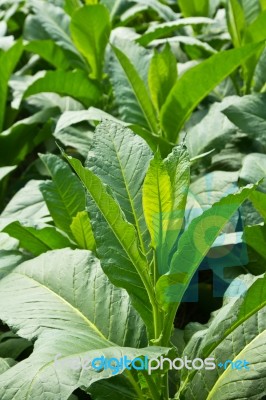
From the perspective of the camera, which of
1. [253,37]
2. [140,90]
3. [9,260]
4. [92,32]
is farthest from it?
[92,32]

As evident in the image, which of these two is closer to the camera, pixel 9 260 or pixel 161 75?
pixel 9 260

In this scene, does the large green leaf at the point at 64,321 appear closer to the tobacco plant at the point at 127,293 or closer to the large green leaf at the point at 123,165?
the tobacco plant at the point at 127,293

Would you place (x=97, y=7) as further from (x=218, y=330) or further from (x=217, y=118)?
(x=218, y=330)

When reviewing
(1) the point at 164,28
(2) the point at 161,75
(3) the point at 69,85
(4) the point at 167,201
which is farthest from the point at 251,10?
(4) the point at 167,201

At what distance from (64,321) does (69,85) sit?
970 mm

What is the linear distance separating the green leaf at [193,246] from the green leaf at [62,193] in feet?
1.58

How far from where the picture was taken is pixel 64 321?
124cm

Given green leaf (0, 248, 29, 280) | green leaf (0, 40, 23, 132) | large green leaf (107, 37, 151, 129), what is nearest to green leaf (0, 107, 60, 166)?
green leaf (0, 40, 23, 132)

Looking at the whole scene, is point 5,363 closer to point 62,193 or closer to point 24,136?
point 62,193

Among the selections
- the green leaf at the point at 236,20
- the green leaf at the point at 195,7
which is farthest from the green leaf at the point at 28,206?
the green leaf at the point at 195,7

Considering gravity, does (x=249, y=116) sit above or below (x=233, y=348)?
above

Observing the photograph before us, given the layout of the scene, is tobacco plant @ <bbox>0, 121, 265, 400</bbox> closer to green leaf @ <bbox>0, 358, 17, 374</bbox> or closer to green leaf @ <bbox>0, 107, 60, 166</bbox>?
green leaf @ <bbox>0, 358, 17, 374</bbox>

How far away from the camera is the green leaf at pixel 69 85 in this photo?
2.00 m

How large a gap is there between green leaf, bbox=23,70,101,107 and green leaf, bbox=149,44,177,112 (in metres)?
0.24
